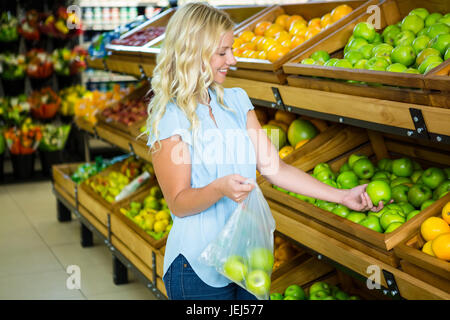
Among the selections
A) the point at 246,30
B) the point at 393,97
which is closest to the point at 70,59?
the point at 246,30

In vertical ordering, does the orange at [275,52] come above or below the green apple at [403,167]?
above

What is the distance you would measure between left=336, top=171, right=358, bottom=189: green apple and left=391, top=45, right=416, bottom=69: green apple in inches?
20.9

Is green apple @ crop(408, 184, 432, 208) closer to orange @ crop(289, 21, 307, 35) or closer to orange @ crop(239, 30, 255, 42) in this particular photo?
orange @ crop(289, 21, 307, 35)

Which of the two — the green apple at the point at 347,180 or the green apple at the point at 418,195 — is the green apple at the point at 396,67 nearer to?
the green apple at the point at 418,195

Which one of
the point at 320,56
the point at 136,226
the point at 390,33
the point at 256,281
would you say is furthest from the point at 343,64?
the point at 136,226

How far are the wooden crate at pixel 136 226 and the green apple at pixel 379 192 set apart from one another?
55.1 inches

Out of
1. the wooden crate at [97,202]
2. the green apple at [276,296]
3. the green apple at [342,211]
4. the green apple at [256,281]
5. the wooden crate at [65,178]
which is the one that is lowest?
the wooden crate at [65,178]

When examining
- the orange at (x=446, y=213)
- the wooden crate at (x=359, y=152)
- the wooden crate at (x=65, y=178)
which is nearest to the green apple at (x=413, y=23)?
the wooden crate at (x=359, y=152)

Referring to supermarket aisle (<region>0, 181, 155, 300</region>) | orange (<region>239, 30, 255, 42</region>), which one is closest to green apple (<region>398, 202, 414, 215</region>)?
orange (<region>239, 30, 255, 42</region>)

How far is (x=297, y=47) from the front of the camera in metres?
2.45

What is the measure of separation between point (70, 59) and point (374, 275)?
589 cm

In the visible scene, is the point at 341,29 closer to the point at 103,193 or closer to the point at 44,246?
the point at 103,193

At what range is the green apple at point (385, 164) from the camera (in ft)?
7.76

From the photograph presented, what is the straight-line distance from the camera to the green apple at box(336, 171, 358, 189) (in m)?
2.33
